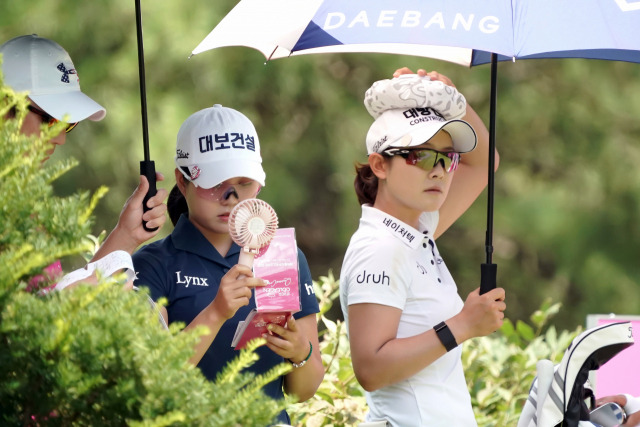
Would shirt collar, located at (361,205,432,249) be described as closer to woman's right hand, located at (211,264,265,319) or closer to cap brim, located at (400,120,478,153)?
cap brim, located at (400,120,478,153)

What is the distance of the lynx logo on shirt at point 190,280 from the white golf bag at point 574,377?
89cm

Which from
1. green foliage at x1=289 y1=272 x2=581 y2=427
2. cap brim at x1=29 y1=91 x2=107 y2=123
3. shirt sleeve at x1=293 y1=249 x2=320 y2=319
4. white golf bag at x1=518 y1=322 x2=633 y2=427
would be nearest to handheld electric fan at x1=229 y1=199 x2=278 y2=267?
shirt sleeve at x1=293 y1=249 x2=320 y2=319

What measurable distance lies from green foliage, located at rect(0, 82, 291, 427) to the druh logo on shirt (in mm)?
1209

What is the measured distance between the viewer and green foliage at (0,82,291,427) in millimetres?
1304

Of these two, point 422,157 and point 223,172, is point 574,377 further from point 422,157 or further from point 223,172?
point 223,172

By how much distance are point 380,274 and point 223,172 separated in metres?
0.49

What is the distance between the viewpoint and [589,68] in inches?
285

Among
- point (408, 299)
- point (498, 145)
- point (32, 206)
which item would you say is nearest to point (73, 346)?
point (32, 206)

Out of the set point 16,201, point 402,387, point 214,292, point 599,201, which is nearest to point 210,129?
point 214,292

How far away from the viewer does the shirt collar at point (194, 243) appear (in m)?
2.57

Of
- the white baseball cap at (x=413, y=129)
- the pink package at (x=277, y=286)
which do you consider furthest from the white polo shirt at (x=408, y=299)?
the pink package at (x=277, y=286)

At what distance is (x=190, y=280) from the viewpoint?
8.25 feet

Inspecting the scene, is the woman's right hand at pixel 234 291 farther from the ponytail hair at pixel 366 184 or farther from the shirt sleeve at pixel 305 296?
the ponytail hair at pixel 366 184

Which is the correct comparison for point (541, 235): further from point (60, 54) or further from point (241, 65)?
point (60, 54)
